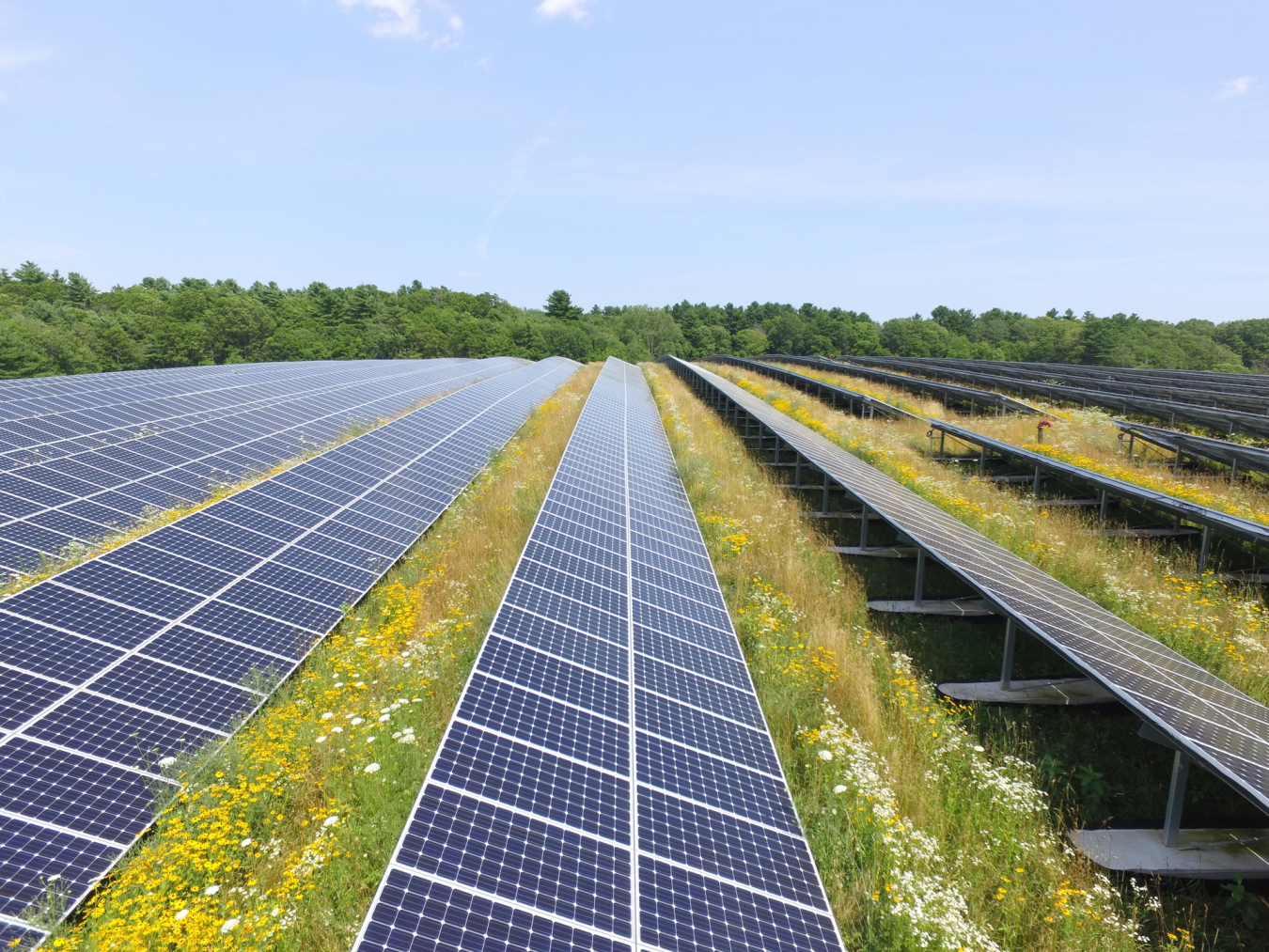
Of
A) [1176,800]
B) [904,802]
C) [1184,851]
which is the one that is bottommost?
[1184,851]

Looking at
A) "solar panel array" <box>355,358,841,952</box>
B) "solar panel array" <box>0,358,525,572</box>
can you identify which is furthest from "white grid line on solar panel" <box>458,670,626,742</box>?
"solar panel array" <box>0,358,525,572</box>

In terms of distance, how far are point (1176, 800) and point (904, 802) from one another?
2608 mm

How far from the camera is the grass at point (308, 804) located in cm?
505

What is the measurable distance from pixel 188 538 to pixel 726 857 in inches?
383

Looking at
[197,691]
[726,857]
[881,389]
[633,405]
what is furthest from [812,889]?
[881,389]

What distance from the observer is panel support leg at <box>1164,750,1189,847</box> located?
6.17 meters

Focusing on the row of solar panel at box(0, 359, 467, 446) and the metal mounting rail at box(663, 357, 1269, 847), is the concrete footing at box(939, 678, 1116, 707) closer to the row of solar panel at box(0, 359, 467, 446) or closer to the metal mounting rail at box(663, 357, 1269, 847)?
the metal mounting rail at box(663, 357, 1269, 847)

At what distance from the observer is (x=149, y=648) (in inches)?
303

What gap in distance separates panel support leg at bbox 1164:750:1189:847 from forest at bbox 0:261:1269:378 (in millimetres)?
94218

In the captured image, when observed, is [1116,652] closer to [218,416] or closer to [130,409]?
[218,416]

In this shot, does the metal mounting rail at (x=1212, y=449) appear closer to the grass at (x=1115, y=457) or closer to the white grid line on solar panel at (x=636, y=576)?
the grass at (x=1115, y=457)

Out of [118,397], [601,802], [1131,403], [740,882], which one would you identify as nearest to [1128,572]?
[740,882]

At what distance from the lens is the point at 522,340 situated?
11000 centimetres

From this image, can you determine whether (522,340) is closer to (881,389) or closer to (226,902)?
(881,389)
